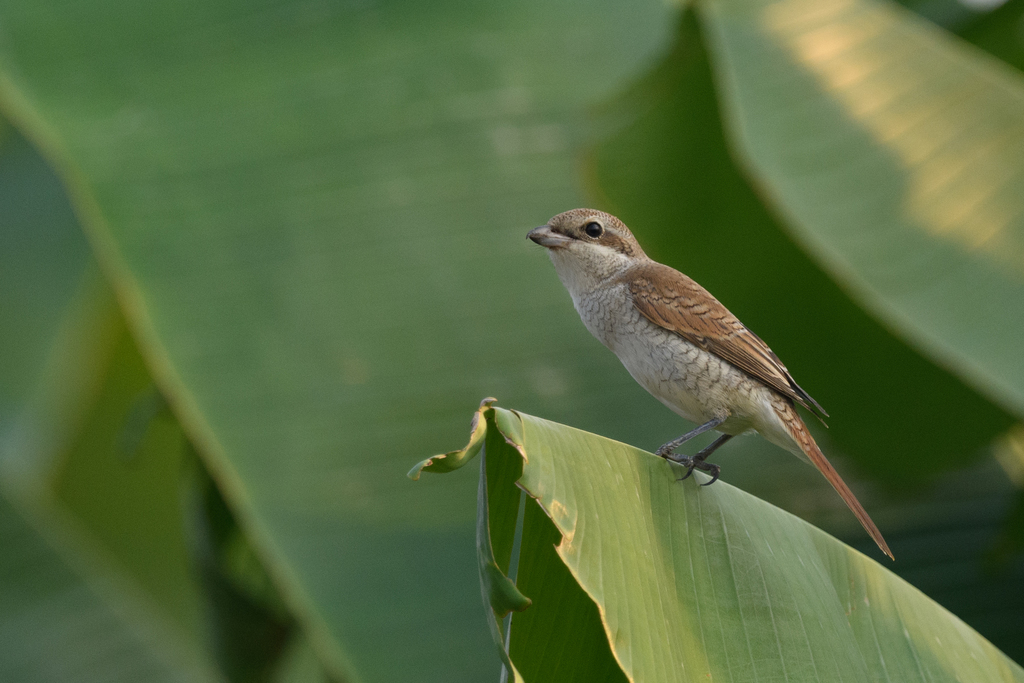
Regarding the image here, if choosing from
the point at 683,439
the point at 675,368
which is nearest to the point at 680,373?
the point at 675,368

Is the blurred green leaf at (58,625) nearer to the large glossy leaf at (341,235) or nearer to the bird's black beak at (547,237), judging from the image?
the large glossy leaf at (341,235)

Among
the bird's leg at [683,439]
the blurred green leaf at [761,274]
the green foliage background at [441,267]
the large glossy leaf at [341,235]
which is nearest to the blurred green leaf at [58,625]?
the green foliage background at [441,267]

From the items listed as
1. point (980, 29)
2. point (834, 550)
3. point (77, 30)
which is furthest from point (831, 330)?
point (77, 30)

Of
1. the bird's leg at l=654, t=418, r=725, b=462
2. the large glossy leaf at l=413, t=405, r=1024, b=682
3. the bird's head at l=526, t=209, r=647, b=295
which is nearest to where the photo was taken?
the large glossy leaf at l=413, t=405, r=1024, b=682

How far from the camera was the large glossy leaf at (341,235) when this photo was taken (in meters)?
2.01

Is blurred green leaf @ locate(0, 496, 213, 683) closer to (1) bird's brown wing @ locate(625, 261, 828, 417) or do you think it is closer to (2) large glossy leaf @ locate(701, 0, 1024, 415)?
(1) bird's brown wing @ locate(625, 261, 828, 417)

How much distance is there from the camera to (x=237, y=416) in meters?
2.05

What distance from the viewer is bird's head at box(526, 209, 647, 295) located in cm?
200

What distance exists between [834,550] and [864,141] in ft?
3.57

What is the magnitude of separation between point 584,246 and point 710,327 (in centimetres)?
34

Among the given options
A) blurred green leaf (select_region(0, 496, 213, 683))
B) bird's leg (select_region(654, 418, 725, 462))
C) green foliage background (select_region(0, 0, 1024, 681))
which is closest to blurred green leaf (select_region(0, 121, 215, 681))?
blurred green leaf (select_region(0, 496, 213, 683))

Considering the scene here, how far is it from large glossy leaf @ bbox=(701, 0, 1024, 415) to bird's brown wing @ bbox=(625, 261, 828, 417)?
297mm

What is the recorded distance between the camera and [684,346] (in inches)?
74.7

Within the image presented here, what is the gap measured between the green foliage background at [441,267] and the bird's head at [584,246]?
0.26 metres
